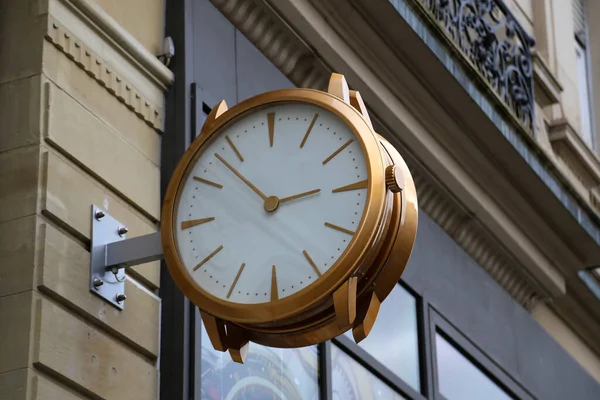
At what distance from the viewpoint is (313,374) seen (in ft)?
26.8

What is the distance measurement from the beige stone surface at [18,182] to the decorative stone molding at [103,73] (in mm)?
600

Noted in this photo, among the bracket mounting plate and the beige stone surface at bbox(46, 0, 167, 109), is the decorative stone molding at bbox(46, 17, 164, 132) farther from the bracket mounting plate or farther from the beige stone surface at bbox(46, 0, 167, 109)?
the bracket mounting plate

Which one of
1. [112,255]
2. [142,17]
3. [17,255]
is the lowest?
[17,255]

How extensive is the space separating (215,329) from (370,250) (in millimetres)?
722

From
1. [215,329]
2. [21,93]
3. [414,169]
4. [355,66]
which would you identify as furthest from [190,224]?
[414,169]

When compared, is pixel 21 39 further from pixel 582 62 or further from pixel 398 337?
pixel 582 62

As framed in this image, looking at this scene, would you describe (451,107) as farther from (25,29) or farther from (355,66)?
(25,29)

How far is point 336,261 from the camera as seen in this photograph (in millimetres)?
5926

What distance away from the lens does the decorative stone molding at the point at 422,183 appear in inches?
336

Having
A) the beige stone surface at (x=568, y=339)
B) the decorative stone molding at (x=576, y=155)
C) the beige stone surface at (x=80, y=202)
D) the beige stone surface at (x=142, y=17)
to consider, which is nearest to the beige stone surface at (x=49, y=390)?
the beige stone surface at (x=80, y=202)

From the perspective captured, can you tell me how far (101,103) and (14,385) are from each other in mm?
1597

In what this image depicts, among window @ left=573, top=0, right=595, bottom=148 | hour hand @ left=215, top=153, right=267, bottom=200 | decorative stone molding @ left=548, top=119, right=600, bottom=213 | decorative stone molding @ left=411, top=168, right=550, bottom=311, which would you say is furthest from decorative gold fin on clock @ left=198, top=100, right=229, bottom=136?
window @ left=573, top=0, right=595, bottom=148

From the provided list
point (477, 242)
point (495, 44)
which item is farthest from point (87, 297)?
point (495, 44)

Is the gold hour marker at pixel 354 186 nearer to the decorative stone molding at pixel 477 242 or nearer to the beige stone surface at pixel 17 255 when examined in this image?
the beige stone surface at pixel 17 255
